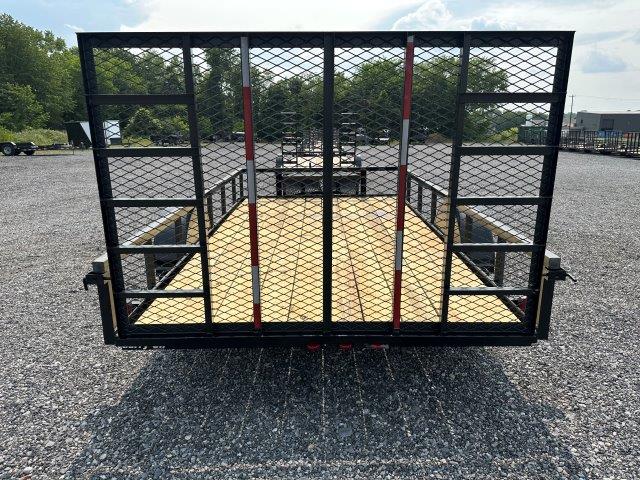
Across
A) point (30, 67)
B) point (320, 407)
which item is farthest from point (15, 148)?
point (320, 407)

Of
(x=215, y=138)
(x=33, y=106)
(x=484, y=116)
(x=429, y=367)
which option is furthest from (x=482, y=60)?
(x=33, y=106)

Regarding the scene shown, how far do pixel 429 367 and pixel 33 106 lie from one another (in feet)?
164

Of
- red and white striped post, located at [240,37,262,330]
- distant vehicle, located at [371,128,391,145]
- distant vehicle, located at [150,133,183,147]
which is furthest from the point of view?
distant vehicle, located at [371,128,391,145]

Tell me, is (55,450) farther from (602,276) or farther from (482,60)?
(602,276)

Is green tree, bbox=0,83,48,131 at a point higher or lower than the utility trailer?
higher

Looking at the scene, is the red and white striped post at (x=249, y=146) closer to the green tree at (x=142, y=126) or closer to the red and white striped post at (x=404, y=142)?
the green tree at (x=142, y=126)

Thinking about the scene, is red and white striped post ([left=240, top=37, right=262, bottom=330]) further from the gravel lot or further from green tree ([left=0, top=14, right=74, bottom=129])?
green tree ([left=0, top=14, right=74, bottom=129])

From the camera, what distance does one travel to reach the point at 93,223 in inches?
373

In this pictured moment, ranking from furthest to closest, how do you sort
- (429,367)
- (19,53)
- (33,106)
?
(19,53) < (33,106) < (429,367)

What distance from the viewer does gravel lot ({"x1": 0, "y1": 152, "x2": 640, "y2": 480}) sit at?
2.65 meters

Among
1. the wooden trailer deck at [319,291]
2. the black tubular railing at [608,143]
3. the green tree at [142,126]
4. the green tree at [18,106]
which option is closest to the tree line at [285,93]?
the green tree at [142,126]

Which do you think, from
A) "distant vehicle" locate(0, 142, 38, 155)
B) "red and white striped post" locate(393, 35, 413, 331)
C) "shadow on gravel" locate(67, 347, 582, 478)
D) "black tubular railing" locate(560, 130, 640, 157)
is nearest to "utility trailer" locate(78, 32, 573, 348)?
"red and white striped post" locate(393, 35, 413, 331)

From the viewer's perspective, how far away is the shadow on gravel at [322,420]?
8.63ft

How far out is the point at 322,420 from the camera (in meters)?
3.03
